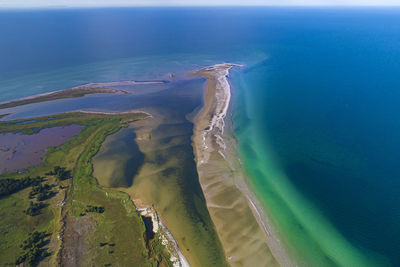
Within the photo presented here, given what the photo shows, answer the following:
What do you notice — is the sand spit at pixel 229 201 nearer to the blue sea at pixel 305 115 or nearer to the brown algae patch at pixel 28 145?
the blue sea at pixel 305 115

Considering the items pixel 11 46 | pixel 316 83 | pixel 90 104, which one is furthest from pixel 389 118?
pixel 11 46

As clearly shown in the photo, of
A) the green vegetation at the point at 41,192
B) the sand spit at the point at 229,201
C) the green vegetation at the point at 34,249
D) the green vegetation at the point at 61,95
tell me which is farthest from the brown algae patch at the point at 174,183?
the green vegetation at the point at 61,95

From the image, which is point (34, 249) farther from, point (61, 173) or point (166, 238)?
point (166, 238)

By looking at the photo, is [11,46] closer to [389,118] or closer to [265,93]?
[265,93]

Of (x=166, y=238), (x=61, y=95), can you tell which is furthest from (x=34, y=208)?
(x=61, y=95)

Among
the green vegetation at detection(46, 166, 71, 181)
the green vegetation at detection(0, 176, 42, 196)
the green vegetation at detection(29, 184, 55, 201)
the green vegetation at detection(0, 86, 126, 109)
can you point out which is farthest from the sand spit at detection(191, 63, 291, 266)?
the green vegetation at detection(0, 86, 126, 109)

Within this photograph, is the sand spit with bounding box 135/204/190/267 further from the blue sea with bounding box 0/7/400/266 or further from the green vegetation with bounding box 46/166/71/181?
the green vegetation with bounding box 46/166/71/181

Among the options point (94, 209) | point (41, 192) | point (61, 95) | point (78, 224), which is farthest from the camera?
point (61, 95)
